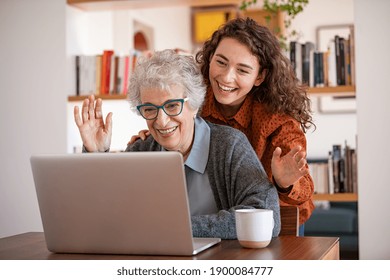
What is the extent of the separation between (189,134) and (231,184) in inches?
8.7

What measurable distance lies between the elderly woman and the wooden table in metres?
0.22

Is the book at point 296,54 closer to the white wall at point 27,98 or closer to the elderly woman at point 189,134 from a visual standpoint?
the white wall at point 27,98

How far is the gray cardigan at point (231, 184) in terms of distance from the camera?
168 centimetres

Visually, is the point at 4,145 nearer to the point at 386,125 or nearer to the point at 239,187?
the point at 386,125

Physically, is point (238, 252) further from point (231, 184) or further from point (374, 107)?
point (374, 107)

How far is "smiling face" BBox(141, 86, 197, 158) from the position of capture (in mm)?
1905

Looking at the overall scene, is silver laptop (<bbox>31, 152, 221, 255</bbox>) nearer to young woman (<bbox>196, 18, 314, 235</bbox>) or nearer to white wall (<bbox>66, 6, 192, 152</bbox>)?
young woman (<bbox>196, 18, 314, 235</bbox>)

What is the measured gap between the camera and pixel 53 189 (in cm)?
150

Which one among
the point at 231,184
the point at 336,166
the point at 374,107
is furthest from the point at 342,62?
the point at 231,184

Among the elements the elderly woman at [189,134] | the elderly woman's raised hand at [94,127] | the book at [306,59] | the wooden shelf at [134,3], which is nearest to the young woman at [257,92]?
the elderly woman at [189,134]

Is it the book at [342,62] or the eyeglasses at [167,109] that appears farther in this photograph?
the book at [342,62]
